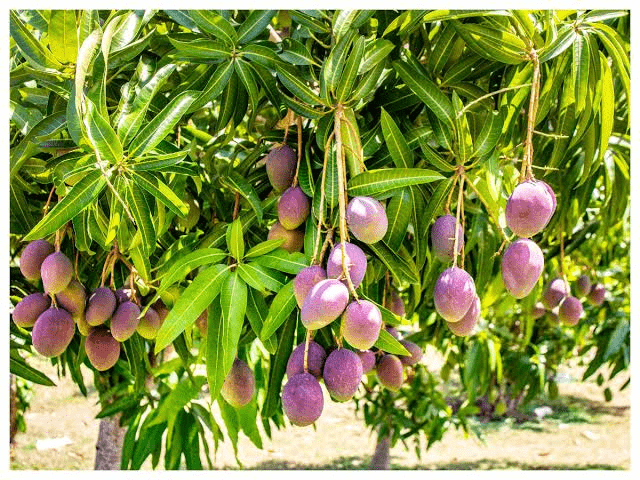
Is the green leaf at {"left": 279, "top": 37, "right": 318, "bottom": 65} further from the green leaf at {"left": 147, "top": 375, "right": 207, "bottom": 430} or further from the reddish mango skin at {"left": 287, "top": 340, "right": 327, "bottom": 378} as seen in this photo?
the green leaf at {"left": 147, "top": 375, "right": 207, "bottom": 430}

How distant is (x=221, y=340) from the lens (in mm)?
809

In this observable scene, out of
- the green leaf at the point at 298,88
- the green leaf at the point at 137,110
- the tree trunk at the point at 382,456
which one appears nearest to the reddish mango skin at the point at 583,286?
the green leaf at the point at 298,88

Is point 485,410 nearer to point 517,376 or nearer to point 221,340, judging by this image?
point 517,376

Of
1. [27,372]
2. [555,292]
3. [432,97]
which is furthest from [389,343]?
[555,292]

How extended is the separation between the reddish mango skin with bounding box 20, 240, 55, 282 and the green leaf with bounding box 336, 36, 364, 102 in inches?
17.1

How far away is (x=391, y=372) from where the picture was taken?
3.68 feet

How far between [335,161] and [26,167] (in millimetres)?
479

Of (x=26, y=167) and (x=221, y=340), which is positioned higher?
(x=26, y=167)

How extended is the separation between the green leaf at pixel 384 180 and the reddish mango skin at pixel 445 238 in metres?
0.08

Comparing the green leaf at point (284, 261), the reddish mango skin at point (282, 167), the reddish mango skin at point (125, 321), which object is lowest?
the reddish mango skin at point (125, 321)

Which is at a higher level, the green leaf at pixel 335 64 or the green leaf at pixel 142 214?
the green leaf at pixel 335 64

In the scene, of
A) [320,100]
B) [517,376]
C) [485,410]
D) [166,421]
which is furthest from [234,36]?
[485,410]

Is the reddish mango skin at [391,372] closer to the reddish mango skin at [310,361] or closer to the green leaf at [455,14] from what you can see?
the reddish mango skin at [310,361]

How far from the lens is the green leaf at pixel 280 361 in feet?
3.28
